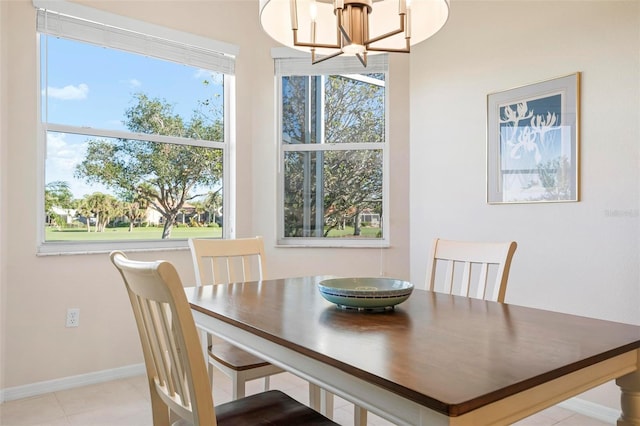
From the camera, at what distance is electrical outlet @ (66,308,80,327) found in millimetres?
2711

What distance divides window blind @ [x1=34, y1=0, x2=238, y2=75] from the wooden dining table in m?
2.18

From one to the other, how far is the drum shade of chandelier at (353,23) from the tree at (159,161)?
5.41 feet

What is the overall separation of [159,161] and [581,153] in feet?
8.71

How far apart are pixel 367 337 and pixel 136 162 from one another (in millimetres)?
2495

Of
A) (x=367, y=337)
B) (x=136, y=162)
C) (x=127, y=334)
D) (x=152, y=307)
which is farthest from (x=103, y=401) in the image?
(x=367, y=337)

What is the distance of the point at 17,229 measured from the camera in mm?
2543

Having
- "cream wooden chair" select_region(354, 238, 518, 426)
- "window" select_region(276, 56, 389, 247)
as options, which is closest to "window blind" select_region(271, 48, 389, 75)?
"window" select_region(276, 56, 389, 247)

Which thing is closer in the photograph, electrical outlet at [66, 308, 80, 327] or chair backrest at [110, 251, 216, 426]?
chair backrest at [110, 251, 216, 426]

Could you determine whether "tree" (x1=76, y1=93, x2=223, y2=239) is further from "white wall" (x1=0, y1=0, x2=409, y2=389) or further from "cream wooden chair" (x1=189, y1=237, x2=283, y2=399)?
"cream wooden chair" (x1=189, y1=237, x2=283, y2=399)

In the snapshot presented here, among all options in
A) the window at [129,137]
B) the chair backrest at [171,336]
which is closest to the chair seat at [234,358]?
the chair backrest at [171,336]

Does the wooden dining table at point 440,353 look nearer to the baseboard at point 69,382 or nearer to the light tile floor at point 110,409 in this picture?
the light tile floor at point 110,409

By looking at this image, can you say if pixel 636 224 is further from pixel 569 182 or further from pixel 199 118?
pixel 199 118

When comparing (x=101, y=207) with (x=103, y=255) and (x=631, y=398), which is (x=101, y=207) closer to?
(x=103, y=255)

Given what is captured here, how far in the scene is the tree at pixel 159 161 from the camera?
2965 mm
